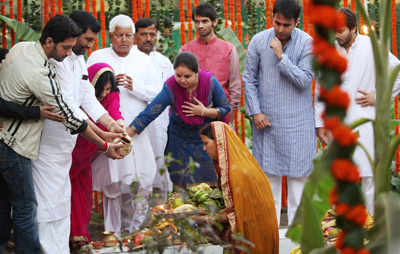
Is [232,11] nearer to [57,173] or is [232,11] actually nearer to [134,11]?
[134,11]

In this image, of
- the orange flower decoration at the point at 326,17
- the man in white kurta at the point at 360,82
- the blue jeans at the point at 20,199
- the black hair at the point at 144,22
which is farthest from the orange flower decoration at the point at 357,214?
the black hair at the point at 144,22

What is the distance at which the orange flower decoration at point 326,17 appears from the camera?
1510mm

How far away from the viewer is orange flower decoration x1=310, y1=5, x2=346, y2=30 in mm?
1510

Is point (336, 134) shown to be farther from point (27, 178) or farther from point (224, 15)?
point (224, 15)

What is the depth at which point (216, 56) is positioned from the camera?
578cm

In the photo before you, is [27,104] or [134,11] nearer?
[27,104]

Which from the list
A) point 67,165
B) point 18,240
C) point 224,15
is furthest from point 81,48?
point 224,15

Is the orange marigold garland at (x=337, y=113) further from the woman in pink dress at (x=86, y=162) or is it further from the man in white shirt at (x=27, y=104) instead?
the woman in pink dress at (x=86, y=162)

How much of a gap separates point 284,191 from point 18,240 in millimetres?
3131

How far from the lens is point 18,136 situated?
14.1 ft

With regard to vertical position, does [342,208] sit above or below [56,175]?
above

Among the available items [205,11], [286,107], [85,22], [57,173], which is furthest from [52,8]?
[286,107]

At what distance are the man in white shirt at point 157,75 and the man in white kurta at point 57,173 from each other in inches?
47.5

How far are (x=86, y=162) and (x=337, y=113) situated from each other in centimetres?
394
